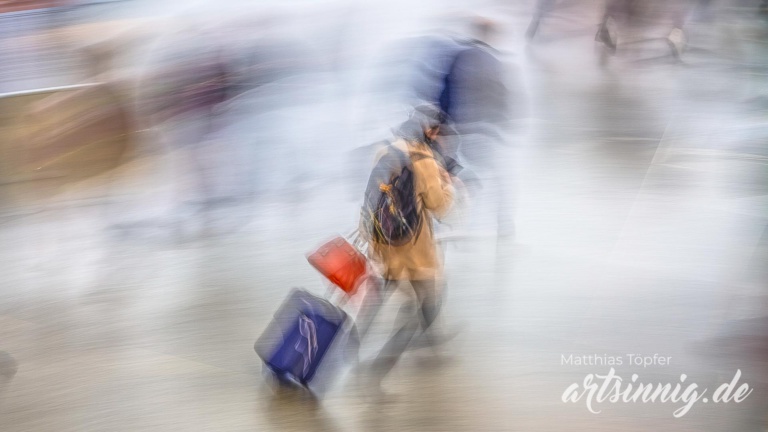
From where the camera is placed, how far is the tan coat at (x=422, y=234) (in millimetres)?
3527

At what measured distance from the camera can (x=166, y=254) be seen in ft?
18.2

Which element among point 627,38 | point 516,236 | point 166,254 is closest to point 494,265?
point 516,236

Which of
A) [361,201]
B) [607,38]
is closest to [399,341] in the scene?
[361,201]

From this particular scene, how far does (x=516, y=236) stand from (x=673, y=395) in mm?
1873

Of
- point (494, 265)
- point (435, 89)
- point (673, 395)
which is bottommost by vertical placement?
point (673, 395)

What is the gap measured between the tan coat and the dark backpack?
0.10 ft

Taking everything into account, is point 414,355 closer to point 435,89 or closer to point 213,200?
point 435,89

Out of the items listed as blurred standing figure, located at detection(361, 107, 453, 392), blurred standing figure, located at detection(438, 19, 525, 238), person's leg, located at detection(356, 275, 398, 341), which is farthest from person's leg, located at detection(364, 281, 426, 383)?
blurred standing figure, located at detection(438, 19, 525, 238)

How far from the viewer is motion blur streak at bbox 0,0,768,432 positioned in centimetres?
412

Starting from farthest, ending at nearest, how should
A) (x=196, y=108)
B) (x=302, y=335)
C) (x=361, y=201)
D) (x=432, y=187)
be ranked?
(x=361, y=201) < (x=196, y=108) < (x=302, y=335) < (x=432, y=187)

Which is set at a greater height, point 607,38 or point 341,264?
point 607,38

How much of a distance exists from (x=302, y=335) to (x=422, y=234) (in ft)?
2.62

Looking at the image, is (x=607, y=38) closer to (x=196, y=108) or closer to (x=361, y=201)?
(x=361, y=201)

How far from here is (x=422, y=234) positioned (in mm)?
3697
